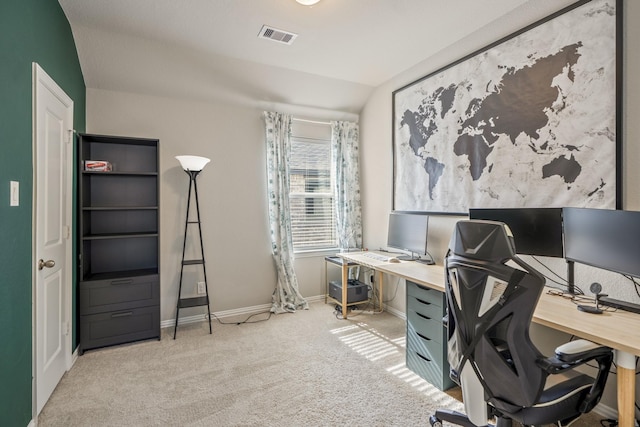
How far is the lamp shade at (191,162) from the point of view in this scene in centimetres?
316

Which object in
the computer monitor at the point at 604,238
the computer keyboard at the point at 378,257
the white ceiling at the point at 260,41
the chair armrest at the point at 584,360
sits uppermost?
the white ceiling at the point at 260,41

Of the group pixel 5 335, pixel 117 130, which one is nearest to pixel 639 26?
pixel 5 335

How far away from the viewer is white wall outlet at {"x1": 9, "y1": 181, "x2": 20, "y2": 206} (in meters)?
1.65

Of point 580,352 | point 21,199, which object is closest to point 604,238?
point 580,352

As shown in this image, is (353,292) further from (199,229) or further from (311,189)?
(199,229)

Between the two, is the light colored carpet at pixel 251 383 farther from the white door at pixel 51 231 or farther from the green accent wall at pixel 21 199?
the green accent wall at pixel 21 199

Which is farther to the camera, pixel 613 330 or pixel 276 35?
pixel 276 35

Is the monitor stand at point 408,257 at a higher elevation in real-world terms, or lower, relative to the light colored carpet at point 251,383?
higher

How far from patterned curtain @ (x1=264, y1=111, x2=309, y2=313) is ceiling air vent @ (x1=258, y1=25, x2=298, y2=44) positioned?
3.42ft

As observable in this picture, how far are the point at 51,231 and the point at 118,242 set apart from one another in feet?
3.34

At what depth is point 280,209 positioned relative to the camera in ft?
12.9

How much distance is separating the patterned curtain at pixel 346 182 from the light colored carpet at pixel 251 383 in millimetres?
1370

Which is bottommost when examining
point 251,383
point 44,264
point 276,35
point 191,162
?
point 251,383


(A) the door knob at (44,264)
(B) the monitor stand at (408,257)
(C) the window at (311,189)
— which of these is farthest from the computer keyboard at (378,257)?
(A) the door knob at (44,264)
